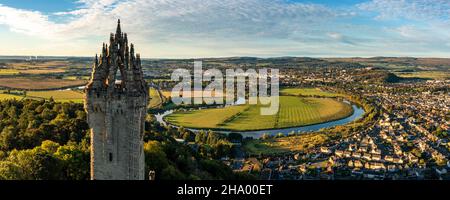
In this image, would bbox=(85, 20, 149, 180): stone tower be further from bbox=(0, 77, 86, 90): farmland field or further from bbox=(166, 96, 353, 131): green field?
bbox=(0, 77, 86, 90): farmland field

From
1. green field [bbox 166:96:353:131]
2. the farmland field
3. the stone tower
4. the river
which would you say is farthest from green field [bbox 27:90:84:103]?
the stone tower

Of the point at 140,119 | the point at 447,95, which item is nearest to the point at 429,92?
the point at 447,95

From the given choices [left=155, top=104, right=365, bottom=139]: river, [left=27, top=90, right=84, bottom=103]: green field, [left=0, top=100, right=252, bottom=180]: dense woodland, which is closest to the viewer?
[left=0, top=100, right=252, bottom=180]: dense woodland

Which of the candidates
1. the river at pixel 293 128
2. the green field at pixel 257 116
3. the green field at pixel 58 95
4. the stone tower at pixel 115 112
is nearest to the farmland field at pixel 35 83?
the green field at pixel 58 95

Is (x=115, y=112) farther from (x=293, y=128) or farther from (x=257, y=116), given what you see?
(x=257, y=116)

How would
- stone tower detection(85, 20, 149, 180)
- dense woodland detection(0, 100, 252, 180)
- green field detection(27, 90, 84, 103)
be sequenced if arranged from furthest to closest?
green field detection(27, 90, 84, 103)
dense woodland detection(0, 100, 252, 180)
stone tower detection(85, 20, 149, 180)

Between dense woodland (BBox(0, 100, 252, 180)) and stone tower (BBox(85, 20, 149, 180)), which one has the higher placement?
stone tower (BBox(85, 20, 149, 180))

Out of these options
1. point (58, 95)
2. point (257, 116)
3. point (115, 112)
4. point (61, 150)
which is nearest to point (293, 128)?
point (257, 116)
